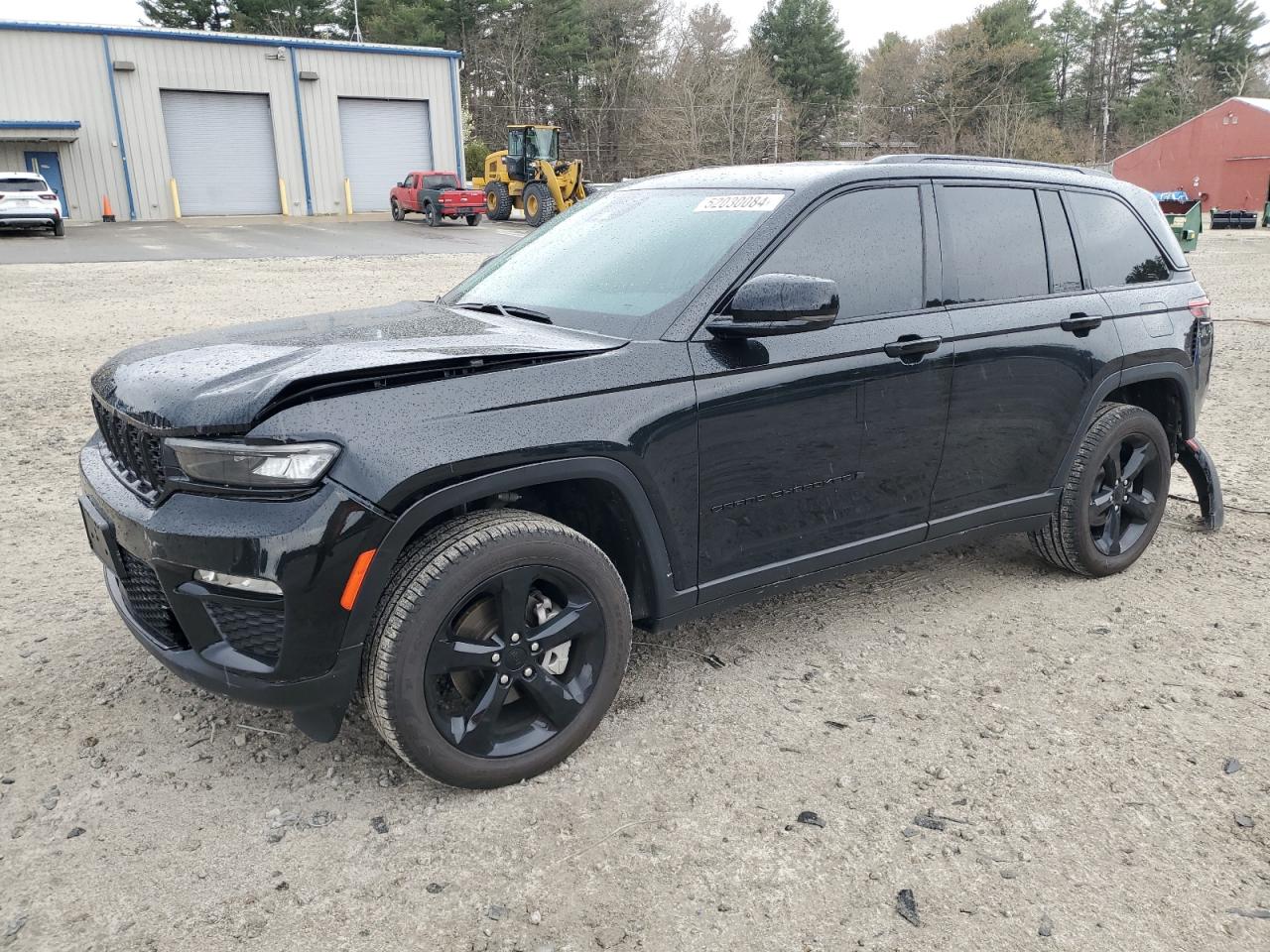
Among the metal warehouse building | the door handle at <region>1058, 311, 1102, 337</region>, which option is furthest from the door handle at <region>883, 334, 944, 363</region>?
the metal warehouse building

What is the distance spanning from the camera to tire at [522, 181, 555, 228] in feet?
92.1

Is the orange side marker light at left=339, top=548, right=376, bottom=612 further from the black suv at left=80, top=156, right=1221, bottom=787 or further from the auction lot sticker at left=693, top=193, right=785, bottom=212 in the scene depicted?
the auction lot sticker at left=693, top=193, right=785, bottom=212

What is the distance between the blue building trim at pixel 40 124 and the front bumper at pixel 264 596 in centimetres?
3507

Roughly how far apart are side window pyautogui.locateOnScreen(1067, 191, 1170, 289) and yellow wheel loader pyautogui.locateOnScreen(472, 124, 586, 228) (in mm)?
24223

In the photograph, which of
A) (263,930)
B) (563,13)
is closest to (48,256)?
(263,930)

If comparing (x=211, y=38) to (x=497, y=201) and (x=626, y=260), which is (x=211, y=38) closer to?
(x=497, y=201)

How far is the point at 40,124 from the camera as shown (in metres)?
31.1

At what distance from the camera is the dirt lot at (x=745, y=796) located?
2.36 meters

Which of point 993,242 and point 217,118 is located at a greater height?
point 217,118

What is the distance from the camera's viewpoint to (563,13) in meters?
Result: 52.0

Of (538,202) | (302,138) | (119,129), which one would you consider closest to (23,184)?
(119,129)

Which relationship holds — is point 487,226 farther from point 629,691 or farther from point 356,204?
point 629,691

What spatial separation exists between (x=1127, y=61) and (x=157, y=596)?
8075 cm

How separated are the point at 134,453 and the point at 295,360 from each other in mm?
542
